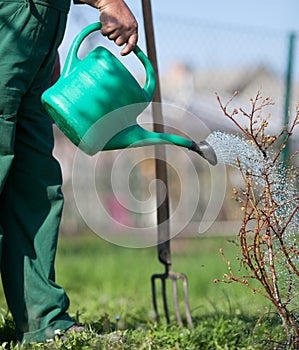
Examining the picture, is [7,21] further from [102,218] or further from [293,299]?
[102,218]

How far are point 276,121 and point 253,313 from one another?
2.27m

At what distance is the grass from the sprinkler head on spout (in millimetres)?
499

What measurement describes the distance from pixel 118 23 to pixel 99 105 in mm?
265

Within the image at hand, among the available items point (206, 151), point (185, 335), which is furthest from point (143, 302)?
point (206, 151)

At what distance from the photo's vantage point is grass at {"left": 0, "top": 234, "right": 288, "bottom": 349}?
250cm

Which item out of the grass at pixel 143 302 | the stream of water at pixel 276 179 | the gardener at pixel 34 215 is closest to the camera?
the stream of water at pixel 276 179

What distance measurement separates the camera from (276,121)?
4992 millimetres

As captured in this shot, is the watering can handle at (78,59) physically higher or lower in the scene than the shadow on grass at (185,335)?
higher

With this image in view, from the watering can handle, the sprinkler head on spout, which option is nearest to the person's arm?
the watering can handle

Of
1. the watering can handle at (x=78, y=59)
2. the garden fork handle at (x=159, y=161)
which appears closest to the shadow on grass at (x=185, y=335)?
the garden fork handle at (x=159, y=161)

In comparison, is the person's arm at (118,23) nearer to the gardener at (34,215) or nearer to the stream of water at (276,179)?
the gardener at (34,215)

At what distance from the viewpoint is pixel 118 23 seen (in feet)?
7.23

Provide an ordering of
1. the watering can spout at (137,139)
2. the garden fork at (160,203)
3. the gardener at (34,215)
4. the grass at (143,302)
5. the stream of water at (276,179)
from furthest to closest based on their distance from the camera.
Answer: the garden fork at (160,203)
the grass at (143,302)
the gardener at (34,215)
the watering can spout at (137,139)
the stream of water at (276,179)

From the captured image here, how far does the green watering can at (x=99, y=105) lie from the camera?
212 cm
